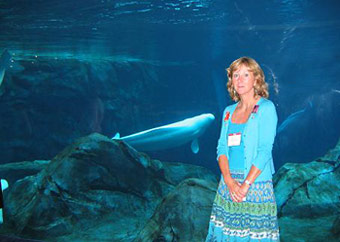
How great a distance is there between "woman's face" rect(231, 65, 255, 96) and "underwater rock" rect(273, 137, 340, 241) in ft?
12.2

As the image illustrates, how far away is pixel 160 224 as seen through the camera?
16.3ft

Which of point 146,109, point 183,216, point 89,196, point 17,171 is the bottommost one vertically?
point 17,171

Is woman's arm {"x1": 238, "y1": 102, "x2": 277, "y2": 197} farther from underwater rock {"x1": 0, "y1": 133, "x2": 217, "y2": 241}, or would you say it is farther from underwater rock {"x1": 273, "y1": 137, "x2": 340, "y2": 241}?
underwater rock {"x1": 0, "y1": 133, "x2": 217, "y2": 241}

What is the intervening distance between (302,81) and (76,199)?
11070mm

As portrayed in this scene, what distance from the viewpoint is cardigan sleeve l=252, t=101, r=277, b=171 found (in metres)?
3.02

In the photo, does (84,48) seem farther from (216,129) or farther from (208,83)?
(216,129)

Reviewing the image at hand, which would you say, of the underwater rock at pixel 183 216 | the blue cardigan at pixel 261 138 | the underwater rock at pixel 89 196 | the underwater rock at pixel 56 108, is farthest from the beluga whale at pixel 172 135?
the blue cardigan at pixel 261 138

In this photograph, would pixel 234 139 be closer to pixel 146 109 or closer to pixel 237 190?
pixel 237 190

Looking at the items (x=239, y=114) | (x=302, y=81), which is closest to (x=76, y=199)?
(x=239, y=114)

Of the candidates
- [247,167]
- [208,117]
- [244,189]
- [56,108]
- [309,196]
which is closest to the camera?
[244,189]

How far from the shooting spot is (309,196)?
7047 mm

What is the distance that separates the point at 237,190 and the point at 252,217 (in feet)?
1.01

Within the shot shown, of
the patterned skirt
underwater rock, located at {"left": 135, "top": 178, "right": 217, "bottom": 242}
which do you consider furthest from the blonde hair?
underwater rock, located at {"left": 135, "top": 178, "right": 217, "bottom": 242}

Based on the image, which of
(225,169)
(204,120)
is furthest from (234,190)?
(204,120)
